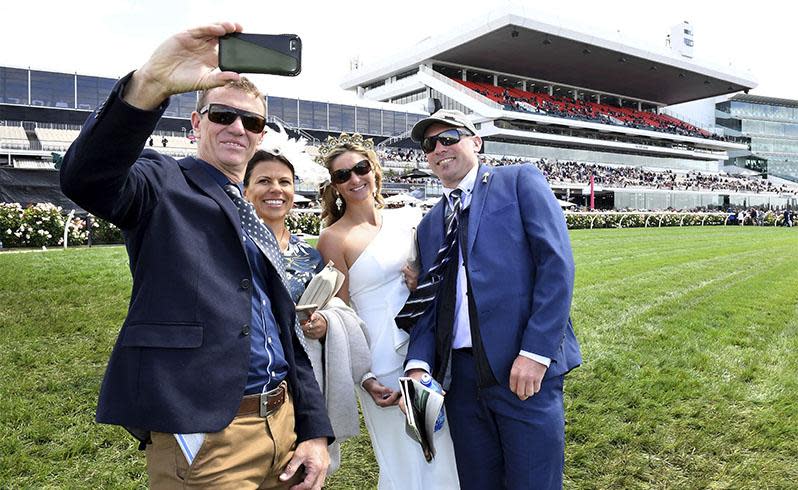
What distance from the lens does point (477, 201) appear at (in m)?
2.67

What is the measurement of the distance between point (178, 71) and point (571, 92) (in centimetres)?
8487

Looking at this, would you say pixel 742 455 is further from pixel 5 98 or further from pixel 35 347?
Answer: pixel 5 98

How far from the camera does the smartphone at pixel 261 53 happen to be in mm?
1489

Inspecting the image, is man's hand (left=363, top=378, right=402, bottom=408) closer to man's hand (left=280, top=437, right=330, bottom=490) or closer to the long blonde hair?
man's hand (left=280, top=437, right=330, bottom=490)

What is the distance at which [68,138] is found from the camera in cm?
4312

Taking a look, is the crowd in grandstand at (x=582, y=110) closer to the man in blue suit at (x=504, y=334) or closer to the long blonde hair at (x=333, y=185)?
the long blonde hair at (x=333, y=185)

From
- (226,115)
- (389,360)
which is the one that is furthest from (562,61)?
(226,115)

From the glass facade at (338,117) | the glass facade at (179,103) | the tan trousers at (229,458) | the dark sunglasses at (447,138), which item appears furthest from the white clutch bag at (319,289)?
the glass facade at (338,117)

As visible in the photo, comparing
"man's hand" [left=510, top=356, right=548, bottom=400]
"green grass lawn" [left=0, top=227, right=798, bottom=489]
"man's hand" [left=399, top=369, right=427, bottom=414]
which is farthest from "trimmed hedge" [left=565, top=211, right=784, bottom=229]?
"man's hand" [left=510, top=356, right=548, bottom=400]

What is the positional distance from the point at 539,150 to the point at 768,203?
3232 centimetres

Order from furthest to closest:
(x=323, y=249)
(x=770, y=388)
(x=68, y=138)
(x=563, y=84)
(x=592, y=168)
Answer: (x=563, y=84) → (x=592, y=168) → (x=68, y=138) → (x=770, y=388) → (x=323, y=249)

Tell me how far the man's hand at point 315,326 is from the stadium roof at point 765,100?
4390 inches

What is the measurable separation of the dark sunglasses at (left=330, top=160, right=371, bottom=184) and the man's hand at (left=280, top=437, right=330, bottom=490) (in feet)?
5.28

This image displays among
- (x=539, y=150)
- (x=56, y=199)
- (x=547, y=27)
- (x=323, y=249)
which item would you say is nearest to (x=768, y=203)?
(x=539, y=150)
